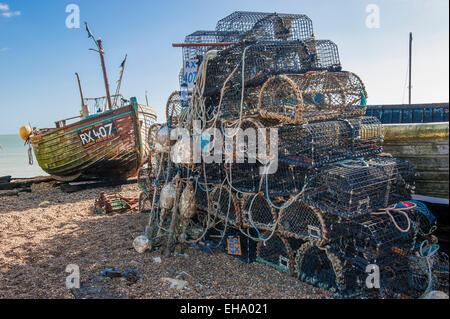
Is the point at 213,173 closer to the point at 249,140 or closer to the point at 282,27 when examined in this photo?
the point at 249,140

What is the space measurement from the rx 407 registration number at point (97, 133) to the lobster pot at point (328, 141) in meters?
8.23

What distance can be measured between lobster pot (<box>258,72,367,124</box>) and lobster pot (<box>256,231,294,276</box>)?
4.92 ft

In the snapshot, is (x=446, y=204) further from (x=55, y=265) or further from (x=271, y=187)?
(x=55, y=265)

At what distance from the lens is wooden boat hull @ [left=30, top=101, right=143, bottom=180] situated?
34.4ft

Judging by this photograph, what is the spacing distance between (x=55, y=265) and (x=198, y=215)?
7.03ft

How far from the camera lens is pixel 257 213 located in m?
4.17

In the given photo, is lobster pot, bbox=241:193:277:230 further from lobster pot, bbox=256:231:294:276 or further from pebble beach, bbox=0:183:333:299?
pebble beach, bbox=0:183:333:299

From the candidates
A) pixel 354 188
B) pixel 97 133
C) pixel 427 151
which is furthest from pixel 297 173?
pixel 97 133

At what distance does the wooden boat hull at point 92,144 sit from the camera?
34.4 ft

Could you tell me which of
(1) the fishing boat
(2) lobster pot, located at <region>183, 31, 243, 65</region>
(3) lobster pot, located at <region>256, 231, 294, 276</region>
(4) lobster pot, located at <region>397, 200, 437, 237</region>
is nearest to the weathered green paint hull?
(4) lobster pot, located at <region>397, 200, 437, 237</region>

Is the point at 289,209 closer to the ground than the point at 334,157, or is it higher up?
closer to the ground

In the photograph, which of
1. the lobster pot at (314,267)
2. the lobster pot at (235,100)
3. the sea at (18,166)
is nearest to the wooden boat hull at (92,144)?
the lobster pot at (235,100)

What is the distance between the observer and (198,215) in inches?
203
